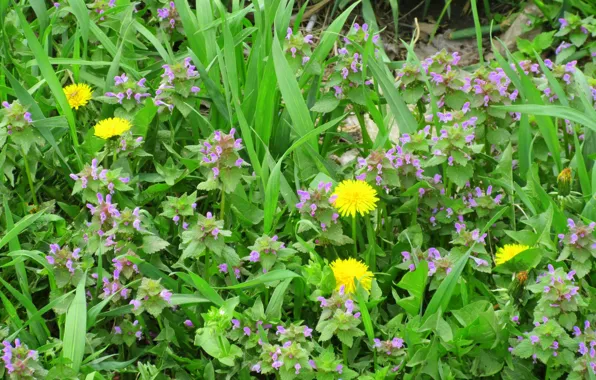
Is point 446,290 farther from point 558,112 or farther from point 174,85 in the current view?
point 174,85

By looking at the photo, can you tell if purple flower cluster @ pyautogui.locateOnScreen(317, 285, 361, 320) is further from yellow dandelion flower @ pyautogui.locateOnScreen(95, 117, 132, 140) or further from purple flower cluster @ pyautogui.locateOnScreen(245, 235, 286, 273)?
yellow dandelion flower @ pyautogui.locateOnScreen(95, 117, 132, 140)

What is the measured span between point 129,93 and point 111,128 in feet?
0.61

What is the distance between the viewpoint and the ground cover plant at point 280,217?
227 centimetres

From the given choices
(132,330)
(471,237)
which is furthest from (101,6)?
(471,237)

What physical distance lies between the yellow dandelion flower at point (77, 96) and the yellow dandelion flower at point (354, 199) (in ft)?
3.40

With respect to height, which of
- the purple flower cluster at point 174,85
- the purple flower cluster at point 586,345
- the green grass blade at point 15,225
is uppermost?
the purple flower cluster at point 174,85

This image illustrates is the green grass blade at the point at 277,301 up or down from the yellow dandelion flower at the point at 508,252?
up

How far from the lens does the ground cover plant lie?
227cm

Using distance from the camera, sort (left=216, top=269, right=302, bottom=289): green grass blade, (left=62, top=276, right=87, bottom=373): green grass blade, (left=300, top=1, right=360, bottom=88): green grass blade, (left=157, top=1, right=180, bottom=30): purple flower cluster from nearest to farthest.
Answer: (left=62, top=276, right=87, bottom=373): green grass blade < (left=216, top=269, right=302, bottom=289): green grass blade < (left=300, top=1, right=360, bottom=88): green grass blade < (left=157, top=1, right=180, bottom=30): purple flower cluster

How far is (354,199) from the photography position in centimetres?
243

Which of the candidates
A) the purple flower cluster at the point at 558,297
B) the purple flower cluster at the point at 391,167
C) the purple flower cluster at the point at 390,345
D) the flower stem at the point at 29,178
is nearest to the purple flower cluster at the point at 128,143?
the flower stem at the point at 29,178

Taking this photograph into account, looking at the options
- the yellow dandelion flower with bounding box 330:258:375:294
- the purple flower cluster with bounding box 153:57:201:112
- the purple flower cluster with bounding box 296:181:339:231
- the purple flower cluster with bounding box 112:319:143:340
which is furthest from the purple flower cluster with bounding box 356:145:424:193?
the purple flower cluster with bounding box 112:319:143:340

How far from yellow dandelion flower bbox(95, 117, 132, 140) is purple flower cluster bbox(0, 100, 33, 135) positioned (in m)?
0.23

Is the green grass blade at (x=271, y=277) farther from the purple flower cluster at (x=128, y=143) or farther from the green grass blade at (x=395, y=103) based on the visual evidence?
the green grass blade at (x=395, y=103)
